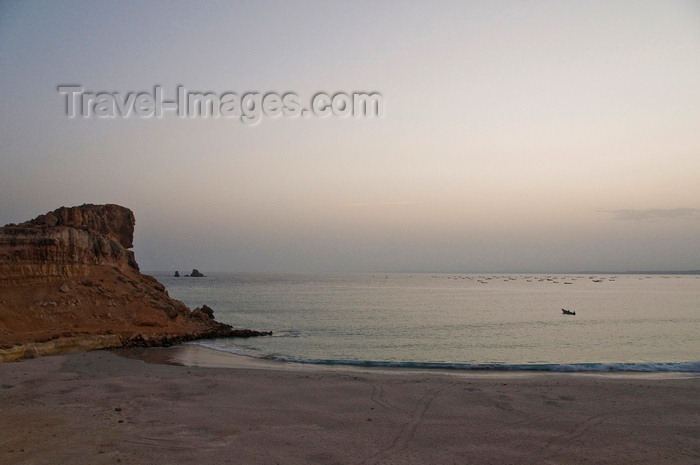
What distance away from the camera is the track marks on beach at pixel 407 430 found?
27.3ft

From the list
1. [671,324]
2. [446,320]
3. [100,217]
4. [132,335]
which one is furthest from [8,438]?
[671,324]

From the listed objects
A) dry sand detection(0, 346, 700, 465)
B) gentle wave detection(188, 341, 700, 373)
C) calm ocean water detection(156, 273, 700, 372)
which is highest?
dry sand detection(0, 346, 700, 465)

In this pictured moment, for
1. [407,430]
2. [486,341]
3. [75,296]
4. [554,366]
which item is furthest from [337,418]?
[75,296]

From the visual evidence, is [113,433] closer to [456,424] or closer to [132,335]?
[456,424]

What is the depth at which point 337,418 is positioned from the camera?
425 inches

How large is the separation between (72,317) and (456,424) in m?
22.1

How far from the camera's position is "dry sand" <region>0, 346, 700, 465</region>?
27.3ft

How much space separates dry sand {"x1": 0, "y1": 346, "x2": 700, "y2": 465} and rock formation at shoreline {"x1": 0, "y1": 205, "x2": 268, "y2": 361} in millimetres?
5691

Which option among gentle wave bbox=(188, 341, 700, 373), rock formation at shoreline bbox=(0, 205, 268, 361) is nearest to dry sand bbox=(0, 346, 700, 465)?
gentle wave bbox=(188, 341, 700, 373)

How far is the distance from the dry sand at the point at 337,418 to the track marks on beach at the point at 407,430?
31mm

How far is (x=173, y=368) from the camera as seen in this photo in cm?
1778

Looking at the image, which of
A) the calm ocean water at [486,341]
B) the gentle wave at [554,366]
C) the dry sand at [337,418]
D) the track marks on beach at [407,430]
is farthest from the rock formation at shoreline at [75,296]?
the track marks on beach at [407,430]

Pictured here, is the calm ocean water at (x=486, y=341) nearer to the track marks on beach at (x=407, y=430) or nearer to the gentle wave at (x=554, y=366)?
the gentle wave at (x=554, y=366)

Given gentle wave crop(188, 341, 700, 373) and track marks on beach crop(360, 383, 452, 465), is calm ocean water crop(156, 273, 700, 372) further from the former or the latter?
track marks on beach crop(360, 383, 452, 465)
